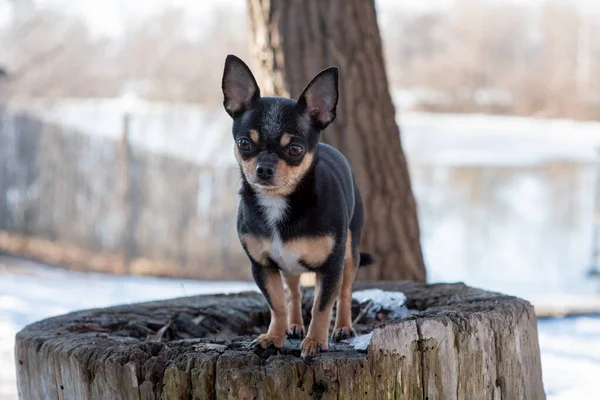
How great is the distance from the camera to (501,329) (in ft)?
8.74

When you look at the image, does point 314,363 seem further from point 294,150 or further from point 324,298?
point 294,150

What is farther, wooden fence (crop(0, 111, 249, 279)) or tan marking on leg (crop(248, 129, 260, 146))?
wooden fence (crop(0, 111, 249, 279))

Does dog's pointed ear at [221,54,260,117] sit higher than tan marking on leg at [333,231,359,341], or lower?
higher

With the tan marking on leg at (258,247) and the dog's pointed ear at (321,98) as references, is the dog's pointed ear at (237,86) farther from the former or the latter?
the tan marking on leg at (258,247)

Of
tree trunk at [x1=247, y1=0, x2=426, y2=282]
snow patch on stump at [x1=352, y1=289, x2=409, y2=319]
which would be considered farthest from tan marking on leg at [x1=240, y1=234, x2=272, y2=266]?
tree trunk at [x1=247, y1=0, x2=426, y2=282]

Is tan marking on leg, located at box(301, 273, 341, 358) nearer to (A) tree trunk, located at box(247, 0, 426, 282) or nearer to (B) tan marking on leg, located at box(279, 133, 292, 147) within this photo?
(B) tan marking on leg, located at box(279, 133, 292, 147)

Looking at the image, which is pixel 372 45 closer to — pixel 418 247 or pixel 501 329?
pixel 418 247

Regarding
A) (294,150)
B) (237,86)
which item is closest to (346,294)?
(294,150)

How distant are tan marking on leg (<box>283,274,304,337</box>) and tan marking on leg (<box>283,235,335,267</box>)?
46 cm

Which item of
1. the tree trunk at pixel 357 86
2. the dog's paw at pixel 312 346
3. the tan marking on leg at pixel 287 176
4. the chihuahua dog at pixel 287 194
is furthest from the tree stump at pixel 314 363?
the tree trunk at pixel 357 86

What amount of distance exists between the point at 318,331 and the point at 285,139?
0.64 metres

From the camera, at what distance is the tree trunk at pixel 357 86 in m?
4.60

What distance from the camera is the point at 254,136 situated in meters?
2.43

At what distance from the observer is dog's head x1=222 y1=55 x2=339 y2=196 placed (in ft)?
7.93
